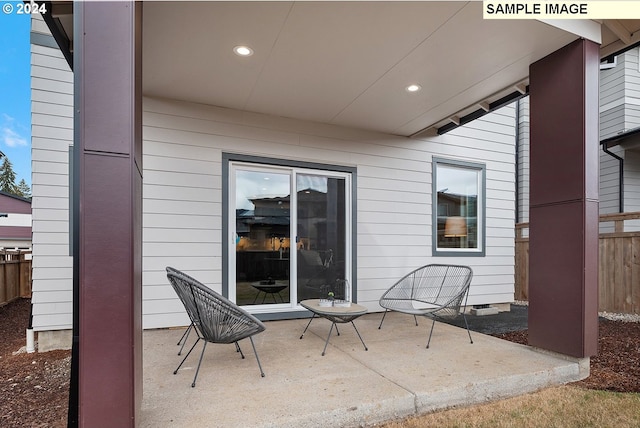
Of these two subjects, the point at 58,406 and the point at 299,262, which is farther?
the point at 299,262

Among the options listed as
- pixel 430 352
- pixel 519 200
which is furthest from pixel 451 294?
pixel 519 200

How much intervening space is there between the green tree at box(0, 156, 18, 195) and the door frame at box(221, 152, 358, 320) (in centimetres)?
2817

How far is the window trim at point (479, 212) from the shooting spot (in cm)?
552

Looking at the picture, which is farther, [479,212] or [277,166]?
[479,212]

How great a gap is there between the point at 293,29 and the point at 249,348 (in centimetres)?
282

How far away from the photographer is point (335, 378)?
2592 mm

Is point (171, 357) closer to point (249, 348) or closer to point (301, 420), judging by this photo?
point (249, 348)

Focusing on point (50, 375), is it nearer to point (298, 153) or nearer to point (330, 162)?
point (298, 153)

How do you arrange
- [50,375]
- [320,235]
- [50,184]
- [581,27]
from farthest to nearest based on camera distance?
[320,235] < [50,184] < [50,375] < [581,27]

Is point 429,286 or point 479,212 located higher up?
point 479,212

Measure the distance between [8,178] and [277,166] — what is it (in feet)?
96.3

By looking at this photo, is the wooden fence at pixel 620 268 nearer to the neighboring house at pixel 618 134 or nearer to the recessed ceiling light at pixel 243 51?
the neighboring house at pixel 618 134

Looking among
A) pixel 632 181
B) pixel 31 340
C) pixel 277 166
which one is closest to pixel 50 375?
pixel 31 340

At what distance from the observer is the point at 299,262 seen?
4.63 m
